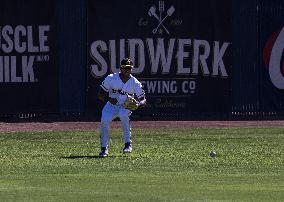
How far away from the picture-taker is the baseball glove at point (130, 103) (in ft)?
56.5

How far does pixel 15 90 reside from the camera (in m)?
28.8

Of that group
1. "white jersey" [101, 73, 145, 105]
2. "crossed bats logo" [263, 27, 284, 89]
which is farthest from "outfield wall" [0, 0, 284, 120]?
"white jersey" [101, 73, 145, 105]

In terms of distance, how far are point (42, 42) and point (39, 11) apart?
0.92 m

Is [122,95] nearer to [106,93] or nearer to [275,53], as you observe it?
[106,93]

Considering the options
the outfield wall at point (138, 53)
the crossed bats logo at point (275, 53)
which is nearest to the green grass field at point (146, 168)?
the outfield wall at point (138, 53)

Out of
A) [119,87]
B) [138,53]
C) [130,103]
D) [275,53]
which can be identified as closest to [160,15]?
[138,53]

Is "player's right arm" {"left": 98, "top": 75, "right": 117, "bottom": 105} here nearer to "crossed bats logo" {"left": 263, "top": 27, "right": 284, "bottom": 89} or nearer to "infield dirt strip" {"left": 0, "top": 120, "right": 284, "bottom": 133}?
"infield dirt strip" {"left": 0, "top": 120, "right": 284, "bottom": 133}

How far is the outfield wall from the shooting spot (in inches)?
1128

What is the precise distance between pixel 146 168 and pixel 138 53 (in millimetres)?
14128

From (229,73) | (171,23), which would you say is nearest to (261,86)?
(229,73)

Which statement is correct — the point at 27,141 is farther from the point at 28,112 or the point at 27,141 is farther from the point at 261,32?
the point at 261,32

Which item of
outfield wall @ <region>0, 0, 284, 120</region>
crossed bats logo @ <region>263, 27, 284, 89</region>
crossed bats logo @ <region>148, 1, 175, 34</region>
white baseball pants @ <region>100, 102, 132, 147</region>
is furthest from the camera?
crossed bats logo @ <region>263, 27, 284, 89</region>

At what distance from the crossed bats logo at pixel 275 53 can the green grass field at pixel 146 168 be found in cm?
614

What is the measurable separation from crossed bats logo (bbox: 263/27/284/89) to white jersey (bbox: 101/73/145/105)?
12542 mm
